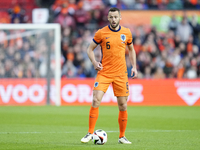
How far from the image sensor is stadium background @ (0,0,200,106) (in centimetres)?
1636

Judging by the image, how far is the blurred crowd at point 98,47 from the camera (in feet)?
53.7

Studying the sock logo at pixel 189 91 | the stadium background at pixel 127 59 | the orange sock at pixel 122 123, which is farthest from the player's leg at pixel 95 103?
the sock logo at pixel 189 91

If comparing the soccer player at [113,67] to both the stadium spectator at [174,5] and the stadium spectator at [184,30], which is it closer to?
the stadium spectator at [184,30]

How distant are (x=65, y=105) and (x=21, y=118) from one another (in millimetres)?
5332

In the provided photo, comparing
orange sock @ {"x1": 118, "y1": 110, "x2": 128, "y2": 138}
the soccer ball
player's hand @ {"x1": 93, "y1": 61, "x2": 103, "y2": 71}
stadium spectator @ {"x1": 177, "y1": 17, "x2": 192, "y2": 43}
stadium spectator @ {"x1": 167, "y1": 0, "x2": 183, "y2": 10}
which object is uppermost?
stadium spectator @ {"x1": 167, "y1": 0, "x2": 183, "y2": 10}

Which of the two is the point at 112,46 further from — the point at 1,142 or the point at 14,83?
the point at 14,83

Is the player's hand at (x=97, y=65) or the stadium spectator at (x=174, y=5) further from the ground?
the stadium spectator at (x=174, y=5)

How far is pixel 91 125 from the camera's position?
6668mm

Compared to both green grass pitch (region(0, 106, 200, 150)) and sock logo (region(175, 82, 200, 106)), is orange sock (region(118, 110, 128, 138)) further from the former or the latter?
sock logo (region(175, 82, 200, 106))

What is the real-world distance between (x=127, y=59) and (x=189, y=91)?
2989 millimetres

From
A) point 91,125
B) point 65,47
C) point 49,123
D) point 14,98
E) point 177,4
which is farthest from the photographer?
point 177,4

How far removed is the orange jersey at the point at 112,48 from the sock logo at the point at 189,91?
34.6 feet

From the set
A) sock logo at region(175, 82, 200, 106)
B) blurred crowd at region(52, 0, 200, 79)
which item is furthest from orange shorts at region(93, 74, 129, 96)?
sock logo at region(175, 82, 200, 106)

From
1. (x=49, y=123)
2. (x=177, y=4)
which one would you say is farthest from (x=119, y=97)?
(x=177, y=4)
